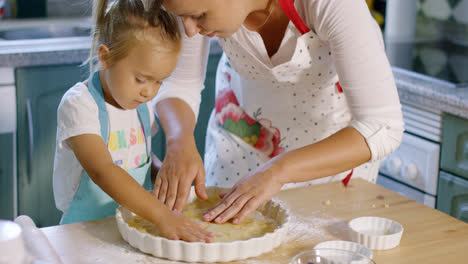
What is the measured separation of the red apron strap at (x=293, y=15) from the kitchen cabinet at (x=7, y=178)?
1262 mm

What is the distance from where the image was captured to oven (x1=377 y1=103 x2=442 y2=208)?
2064 millimetres

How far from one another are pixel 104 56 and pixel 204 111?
1.20 meters

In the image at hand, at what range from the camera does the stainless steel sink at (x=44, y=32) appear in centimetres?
257

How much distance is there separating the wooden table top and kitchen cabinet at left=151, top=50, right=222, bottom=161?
3.69 feet

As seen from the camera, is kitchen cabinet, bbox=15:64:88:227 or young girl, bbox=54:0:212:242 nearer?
young girl, bbox=54:0:212:242

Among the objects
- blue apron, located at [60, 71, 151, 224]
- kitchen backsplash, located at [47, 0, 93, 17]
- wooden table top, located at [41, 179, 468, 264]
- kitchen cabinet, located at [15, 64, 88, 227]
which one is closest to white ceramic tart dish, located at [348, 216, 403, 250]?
wooden table top, located at [41, 179, 468, 264]

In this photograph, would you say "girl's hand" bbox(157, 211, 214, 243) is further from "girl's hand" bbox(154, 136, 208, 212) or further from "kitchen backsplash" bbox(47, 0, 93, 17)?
"kitchen backsplash" bbox(47, 0, 93, 17)

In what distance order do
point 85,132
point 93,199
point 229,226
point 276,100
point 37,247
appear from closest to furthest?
point 37,247
point 229,226
point 85,132
point 93,199
point 276,100

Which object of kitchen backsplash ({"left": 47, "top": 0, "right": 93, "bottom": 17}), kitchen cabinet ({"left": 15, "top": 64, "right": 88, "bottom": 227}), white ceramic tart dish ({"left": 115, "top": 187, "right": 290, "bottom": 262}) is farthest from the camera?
kitchen backsplash ({"left": 47, "top": 0, "right": 93, "bottom": 17})

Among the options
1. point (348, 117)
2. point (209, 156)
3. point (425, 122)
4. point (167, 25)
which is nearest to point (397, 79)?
point (425, 122)

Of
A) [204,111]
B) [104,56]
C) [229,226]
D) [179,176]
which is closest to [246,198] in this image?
[229,226]

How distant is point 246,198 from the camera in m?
1.20

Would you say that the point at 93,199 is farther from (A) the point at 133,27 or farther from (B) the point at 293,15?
(B) the point at 293,15

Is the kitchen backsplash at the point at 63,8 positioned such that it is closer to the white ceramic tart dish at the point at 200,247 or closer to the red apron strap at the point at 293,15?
the red apron strap at the point at 293,15
